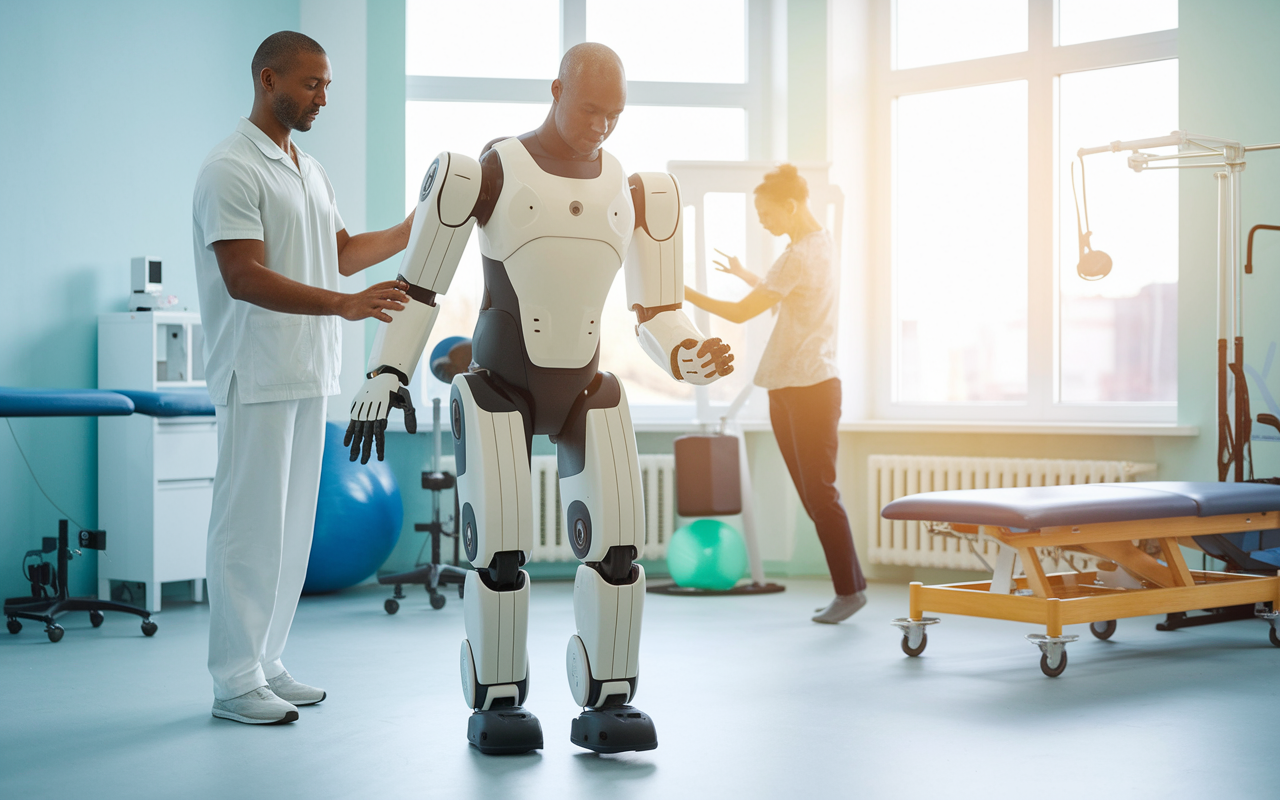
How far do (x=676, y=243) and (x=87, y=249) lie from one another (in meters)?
3.04

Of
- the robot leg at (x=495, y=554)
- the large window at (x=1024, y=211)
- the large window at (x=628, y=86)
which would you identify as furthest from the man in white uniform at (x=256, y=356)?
the large window at (x=1024, y=211)

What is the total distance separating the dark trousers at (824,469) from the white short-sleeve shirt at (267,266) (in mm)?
1835

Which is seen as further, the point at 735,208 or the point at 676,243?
the point at 735,208

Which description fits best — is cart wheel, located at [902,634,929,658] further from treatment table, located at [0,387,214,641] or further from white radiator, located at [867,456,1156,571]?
treatment table, located at [0,387,214,641]

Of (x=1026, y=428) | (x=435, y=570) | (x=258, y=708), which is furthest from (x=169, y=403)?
(x=1026, y=428)

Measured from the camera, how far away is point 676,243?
2.46m

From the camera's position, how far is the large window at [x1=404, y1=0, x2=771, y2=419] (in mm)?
5375

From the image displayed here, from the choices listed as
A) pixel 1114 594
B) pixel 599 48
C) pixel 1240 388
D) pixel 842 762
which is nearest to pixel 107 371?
pixel 599 48

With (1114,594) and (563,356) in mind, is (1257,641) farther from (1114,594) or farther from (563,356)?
(563,356)

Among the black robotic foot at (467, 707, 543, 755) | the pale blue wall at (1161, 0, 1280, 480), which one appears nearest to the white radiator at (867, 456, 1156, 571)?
the pale blue wall at (1161, 0, 1280, 480)

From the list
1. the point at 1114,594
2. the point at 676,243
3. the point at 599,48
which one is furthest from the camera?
the point at 1114,594

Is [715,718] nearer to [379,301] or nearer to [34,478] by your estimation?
[379,301]

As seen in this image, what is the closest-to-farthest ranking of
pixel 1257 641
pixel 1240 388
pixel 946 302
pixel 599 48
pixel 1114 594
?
pixel 599 48 → pixel 1114 594 → pixel 1257 641 → pixel 1240 388 → pixel 946 302

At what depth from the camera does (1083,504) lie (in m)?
3.14
